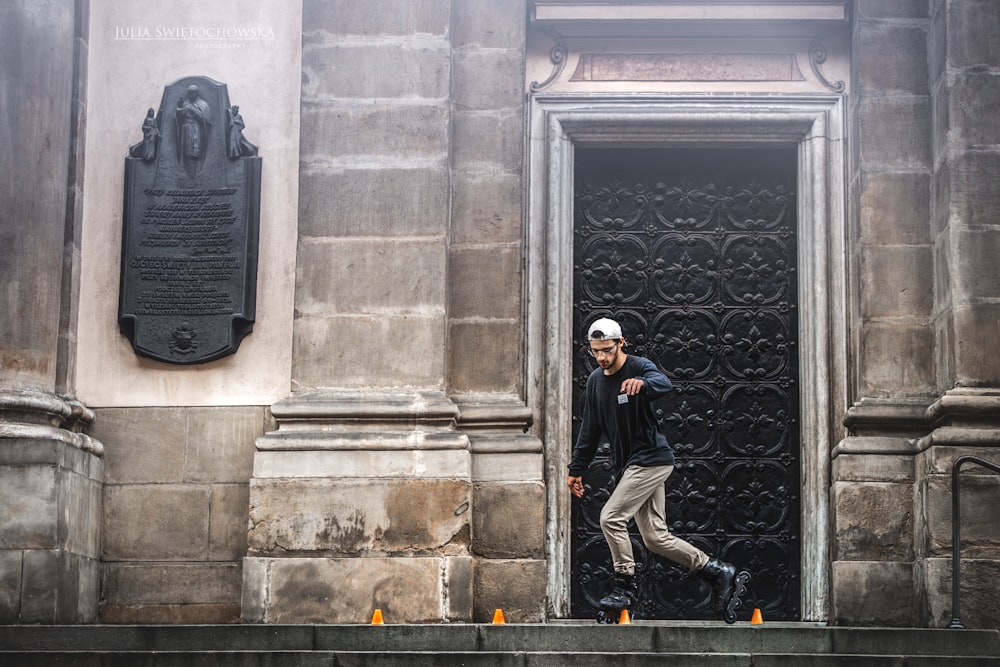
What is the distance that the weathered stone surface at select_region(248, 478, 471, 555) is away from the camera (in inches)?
551

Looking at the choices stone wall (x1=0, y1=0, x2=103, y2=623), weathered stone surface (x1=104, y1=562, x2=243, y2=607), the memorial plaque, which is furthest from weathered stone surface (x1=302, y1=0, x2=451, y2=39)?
weathered stone surface (x1=104, y1=562, x2=243, y2=607)

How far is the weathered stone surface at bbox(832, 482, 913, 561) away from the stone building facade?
0.09ft

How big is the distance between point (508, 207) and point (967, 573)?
494 cm

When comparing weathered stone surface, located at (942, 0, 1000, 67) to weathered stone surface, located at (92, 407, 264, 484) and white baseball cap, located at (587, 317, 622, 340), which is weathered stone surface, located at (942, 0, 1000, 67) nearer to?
white baseball cap, located at (587, 317, 622, 340)

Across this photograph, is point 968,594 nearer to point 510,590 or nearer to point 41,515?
point 510,590

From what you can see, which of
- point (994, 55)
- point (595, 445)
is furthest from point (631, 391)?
point (994, 55)

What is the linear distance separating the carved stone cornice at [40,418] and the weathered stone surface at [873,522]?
6.27 m

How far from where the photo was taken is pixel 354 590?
1388 centimetres

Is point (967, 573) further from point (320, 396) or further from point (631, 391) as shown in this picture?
point (320, 396)

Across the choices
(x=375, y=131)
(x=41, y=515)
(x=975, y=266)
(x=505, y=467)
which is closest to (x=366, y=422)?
(x=505, y=467)

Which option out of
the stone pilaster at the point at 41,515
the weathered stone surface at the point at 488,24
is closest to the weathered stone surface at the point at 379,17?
the weathered stone surface at the point at 488,24

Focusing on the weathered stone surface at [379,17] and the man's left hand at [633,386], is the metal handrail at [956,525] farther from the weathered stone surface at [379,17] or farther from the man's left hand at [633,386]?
the weathered stone surface at [379,17]

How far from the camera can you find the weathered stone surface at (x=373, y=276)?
48.4 feet

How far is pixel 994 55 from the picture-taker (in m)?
14.9
